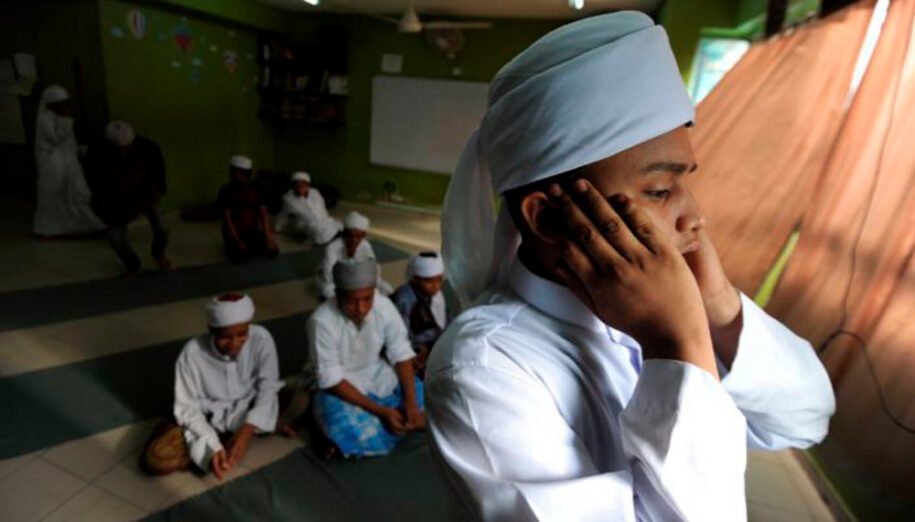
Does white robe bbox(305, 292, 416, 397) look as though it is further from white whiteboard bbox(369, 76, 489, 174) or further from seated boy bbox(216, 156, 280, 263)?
white whiteboard bbox(369, 76, 489, 174)

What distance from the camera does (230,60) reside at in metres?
6.45

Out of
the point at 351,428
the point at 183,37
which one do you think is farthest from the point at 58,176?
the point at 351,428

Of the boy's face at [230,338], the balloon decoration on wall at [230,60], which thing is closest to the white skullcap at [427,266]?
the boy's face at [230,338]

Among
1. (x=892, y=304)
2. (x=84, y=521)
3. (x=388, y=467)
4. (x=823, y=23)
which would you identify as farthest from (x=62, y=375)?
(x=823, y=23)

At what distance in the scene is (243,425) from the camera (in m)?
2.17

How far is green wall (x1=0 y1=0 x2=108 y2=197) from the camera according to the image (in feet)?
16.0

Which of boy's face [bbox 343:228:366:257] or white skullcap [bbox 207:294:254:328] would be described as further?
boy's face [bbox 343:228:366:257]

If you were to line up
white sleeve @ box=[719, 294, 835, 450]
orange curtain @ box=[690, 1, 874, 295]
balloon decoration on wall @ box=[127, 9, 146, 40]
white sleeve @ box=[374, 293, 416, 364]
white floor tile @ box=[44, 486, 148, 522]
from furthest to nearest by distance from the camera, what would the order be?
balloon decoration on wall @ box=[127, 9, 146, 40], white sleeve @ box=[374, 293, 416, 364], orange curtain @ box=[690, 1, 874, 295], white floor tile @ box=[44, 486, 148, 522], white sleeve @ box=[719, 294, 835, 450]

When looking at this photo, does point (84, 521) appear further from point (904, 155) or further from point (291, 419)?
point (904, 155)

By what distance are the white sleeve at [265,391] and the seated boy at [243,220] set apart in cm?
246

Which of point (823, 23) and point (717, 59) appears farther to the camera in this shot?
point (717, 59)

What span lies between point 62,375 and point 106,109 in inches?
138

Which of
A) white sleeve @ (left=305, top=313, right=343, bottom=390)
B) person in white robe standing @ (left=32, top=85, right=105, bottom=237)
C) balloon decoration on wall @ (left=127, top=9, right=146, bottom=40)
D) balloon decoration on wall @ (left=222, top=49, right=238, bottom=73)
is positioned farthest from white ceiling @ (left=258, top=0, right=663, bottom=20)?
white sleeve @ (left=305, top=313, right=343, bottom=390)

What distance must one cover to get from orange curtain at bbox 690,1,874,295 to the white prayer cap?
5.24 feet
